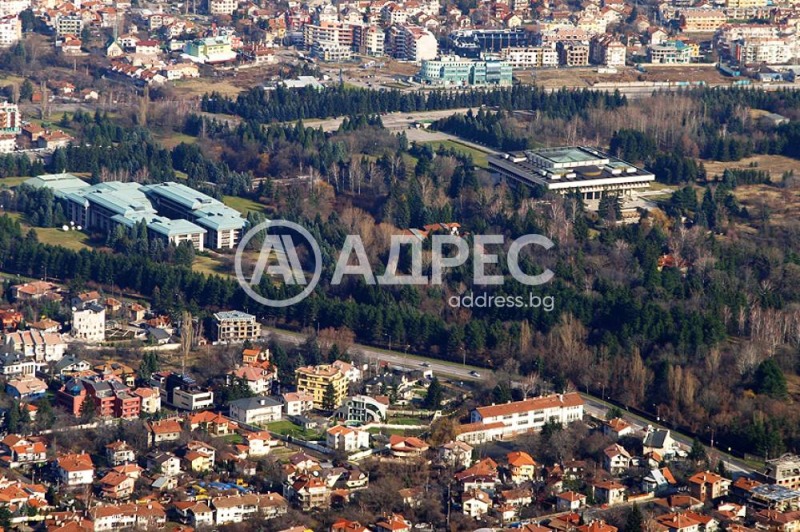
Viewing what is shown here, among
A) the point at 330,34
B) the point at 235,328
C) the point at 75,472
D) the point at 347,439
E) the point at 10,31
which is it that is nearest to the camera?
the point at 75,472

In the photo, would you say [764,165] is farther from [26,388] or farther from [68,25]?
[68,25]

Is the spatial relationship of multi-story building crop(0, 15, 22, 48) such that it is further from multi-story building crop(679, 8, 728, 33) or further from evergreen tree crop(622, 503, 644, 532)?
evergreen tree crop(622, 503, 644, 532)

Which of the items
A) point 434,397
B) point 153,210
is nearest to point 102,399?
point 434,397

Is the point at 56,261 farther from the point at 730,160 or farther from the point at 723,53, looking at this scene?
the point at 723,53

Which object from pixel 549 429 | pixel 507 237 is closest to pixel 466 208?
pixel 507 237

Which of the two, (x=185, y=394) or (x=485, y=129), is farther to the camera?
(x=485, y=129)

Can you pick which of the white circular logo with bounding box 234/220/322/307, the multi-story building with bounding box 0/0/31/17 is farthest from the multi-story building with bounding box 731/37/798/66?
the white circular logo with bounding box 234/220/322/307

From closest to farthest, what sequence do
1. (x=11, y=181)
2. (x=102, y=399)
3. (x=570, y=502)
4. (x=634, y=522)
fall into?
(x=634, y=522) → (x=570, y=502) → (x=102, y=399) → (x=11, y=181)
